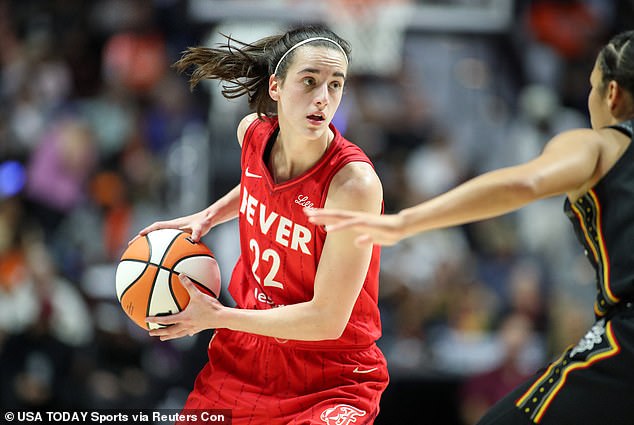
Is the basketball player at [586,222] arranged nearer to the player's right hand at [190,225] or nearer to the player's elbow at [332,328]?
the player's elbow at [332,328]

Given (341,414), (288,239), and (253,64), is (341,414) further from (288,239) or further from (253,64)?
(253,64)

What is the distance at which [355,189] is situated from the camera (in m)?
3.56

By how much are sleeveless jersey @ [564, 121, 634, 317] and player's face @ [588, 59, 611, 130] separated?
176mm

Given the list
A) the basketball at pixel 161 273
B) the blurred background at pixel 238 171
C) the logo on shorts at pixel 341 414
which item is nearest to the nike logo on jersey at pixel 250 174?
the basketball at pixel 161 273

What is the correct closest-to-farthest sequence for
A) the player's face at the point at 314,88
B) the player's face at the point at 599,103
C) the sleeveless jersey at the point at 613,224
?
the sleeveless jersey at the point at 613,224 → the player's face at the point at 599,103 → the player's face at the point at 314,88

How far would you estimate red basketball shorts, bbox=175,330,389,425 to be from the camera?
3730 mm

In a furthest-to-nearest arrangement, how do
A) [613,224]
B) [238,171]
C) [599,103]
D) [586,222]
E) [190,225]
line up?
[238,171] < [190,225] < [599,103] < [586,222] < [613,224]

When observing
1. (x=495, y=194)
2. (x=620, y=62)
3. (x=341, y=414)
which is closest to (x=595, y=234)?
(x=495, y=194)

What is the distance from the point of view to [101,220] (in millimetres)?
8812

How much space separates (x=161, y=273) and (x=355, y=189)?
95cm

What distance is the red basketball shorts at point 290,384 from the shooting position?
147 inches

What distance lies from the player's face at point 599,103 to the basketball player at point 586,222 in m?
0.03

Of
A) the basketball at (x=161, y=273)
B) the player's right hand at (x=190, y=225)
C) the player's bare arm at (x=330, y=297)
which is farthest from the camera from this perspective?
the player's right hand at (x=190, y=225)

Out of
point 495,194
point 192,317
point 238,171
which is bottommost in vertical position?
point 238,171
